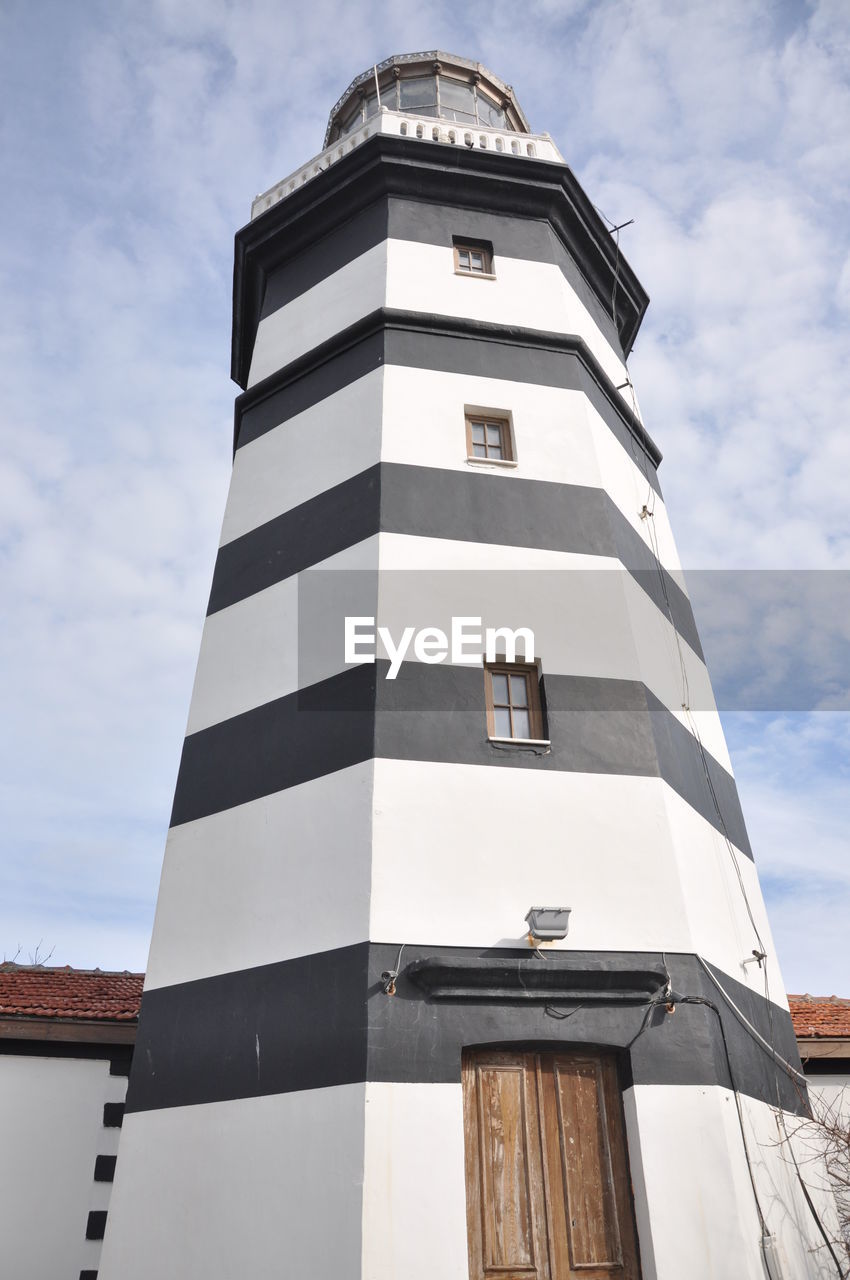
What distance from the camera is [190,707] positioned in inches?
452

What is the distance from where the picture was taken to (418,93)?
18.5 meters

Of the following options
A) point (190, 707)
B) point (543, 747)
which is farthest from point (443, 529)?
point (190, 707)

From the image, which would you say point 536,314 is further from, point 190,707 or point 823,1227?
point 823,1227

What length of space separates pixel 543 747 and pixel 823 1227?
16.4 feet

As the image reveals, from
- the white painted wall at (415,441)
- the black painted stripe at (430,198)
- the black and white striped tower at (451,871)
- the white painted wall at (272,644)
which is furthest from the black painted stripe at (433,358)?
the white painted wall at (272,644)

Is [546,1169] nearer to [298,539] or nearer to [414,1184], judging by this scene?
[414,1184]

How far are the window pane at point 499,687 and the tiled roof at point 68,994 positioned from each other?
571cm

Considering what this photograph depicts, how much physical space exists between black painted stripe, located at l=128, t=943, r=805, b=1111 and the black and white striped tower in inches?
1.1

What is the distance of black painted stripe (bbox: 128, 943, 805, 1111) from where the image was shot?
26.8 ft

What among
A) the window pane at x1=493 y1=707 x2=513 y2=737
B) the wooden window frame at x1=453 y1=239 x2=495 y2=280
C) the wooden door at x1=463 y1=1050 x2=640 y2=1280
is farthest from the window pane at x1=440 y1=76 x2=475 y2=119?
the wooden door at x1=463 y1=1050 x2=640 y2=1280

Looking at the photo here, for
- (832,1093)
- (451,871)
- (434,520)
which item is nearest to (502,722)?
(451,871)

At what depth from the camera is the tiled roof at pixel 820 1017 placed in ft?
39.3

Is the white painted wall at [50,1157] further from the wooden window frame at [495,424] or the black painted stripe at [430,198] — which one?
the black painted stripe at [430,198]
